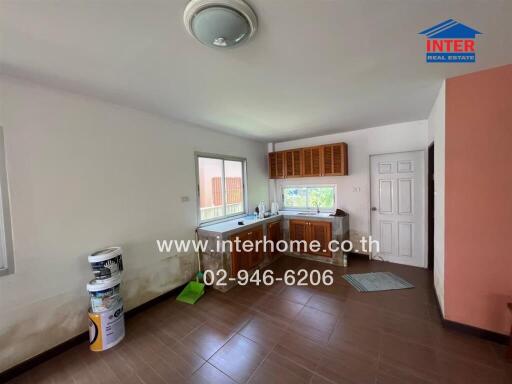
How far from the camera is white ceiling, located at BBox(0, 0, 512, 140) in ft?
3.70

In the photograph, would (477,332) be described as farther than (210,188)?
No

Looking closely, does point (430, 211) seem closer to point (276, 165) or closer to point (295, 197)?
point (295, 197)

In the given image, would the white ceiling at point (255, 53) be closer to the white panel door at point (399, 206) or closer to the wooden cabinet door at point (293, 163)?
the white panel door at point (399, 206)

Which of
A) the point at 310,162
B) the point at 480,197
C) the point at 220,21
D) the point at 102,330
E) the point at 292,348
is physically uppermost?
the point at 220,21

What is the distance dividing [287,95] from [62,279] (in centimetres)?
292

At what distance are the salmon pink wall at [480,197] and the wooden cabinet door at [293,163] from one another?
2525mm

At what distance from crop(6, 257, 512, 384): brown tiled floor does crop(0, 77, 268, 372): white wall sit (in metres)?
0.39

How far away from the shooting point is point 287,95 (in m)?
2.23

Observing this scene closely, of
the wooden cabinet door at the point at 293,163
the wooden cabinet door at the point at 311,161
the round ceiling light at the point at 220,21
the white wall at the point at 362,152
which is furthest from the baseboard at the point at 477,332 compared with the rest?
the round ceiling light at the point at 220,21

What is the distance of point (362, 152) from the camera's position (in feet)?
12.8

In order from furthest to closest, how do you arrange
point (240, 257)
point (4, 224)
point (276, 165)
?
1. point (276, 165)
2. point (240, 257)
3. point (4, 224)

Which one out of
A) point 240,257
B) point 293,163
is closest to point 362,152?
point 293,163

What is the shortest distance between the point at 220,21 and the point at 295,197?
393 cm

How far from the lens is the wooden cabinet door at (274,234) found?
12.8 feet
